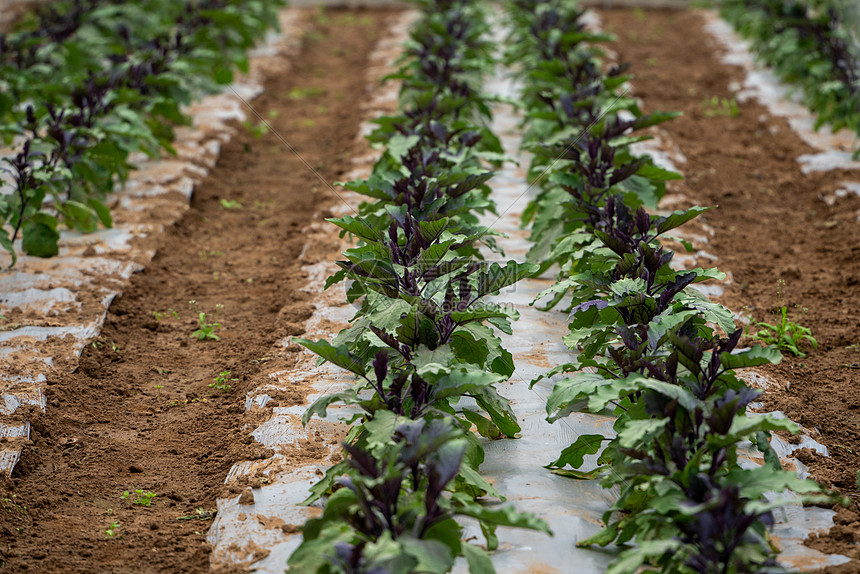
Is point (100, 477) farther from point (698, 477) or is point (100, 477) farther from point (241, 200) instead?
point (241, 200)

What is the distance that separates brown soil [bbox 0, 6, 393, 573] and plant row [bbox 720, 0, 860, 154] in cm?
413

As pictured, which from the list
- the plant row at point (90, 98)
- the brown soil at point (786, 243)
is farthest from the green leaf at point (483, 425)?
the plant row at point (90, 98)

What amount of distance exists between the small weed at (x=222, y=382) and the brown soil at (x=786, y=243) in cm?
236

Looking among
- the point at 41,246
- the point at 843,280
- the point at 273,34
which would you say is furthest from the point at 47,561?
the point at 273,34

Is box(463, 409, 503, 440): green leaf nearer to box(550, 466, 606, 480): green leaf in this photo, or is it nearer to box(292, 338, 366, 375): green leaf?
box(550, 466, 606, 480): green leaf

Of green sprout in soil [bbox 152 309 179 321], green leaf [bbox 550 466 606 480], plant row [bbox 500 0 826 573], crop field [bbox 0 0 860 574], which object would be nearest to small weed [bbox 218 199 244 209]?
crop field [bbox 0 0 860 574]

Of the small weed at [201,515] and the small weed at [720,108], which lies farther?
the small weed at [720,108]

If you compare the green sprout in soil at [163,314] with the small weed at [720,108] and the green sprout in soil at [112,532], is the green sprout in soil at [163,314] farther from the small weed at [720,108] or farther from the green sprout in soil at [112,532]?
the small weed at [720,108]

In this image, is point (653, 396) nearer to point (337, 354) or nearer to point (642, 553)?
point (642, 553)

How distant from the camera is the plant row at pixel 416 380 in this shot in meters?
2.11

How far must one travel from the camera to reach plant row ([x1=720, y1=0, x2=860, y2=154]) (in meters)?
6.63

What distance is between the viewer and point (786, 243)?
5.21 meters

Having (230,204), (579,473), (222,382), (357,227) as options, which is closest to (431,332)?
(357,227)

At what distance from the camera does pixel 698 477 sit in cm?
216
